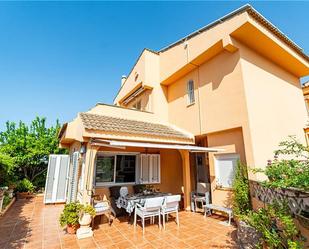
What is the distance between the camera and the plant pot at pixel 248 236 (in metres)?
6.77

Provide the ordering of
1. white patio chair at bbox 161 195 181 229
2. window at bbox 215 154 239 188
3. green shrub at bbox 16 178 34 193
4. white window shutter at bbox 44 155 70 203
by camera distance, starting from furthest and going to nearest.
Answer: green shrub at bbox 16 178 34 193, white window shutter at bbox 44 155 70 203, window at bbox 215 154 239 188, white patio chair at bbox 161 195 181 229

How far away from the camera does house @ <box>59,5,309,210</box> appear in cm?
1106

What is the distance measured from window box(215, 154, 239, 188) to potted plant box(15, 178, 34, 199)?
2024cm

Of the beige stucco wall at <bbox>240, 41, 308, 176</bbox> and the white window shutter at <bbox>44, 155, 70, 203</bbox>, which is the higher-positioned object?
the beige stucco wall at <bbox>240, 41, 308, 176</bbox>

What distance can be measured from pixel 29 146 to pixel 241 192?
74.2ft

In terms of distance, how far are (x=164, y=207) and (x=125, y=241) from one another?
2680mm

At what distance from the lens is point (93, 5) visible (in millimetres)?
13484

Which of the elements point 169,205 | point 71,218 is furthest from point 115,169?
point 169,205

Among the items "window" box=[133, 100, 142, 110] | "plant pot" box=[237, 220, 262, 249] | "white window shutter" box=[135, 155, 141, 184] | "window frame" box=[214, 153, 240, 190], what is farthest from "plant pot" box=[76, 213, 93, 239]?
"window" box=[133, 100, 142, 110]

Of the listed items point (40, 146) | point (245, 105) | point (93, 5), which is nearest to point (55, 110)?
point (40, 146)

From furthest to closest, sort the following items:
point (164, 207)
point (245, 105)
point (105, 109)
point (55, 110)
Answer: point (55, 110)
point (105, 109)
point (245, 105)
point (164, 207)

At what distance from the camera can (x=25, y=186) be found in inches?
773

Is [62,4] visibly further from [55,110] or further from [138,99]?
[55,110]

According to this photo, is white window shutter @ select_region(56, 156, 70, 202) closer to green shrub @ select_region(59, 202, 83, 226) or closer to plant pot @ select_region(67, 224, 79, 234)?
green shrub @ select_region(59, 202, 83, 226)
